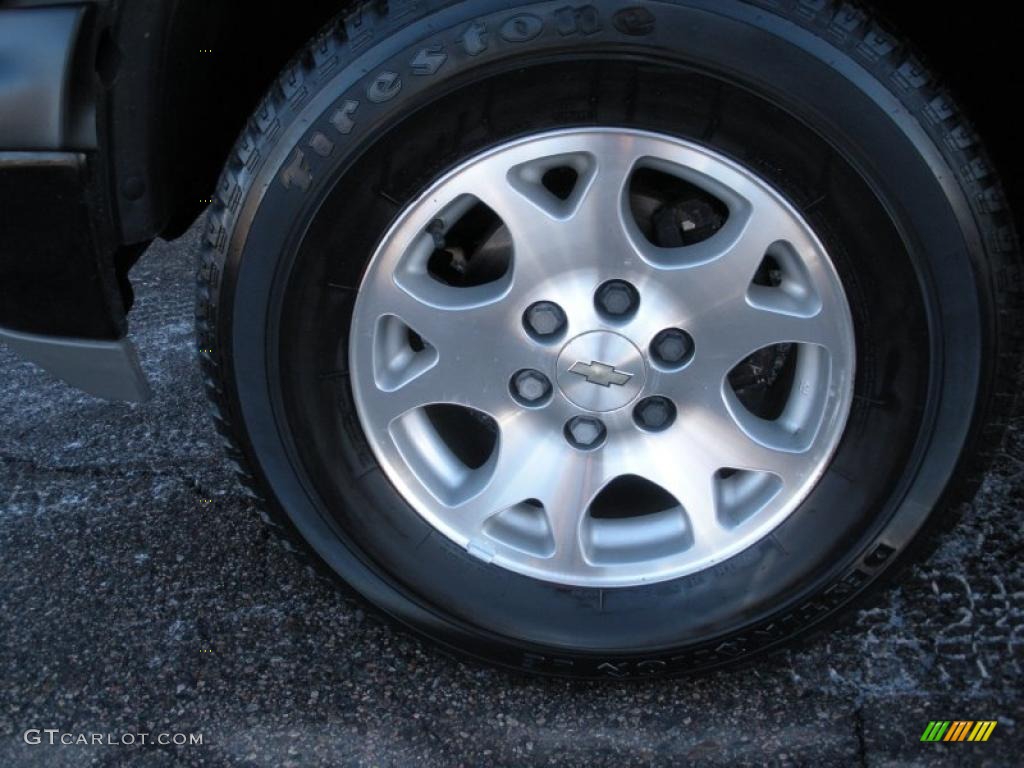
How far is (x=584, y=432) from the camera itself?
1.69 meters

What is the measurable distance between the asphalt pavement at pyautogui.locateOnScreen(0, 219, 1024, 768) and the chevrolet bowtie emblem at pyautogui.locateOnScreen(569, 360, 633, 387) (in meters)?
0.55

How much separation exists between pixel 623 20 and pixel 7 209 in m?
0.94

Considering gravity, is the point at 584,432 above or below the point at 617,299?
below

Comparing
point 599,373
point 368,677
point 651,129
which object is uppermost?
point 651,129

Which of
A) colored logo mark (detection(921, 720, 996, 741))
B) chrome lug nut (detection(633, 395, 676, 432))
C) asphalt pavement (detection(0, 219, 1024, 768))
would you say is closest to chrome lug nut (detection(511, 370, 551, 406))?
chrome lug nut (detection(633, 395, 676, 432))

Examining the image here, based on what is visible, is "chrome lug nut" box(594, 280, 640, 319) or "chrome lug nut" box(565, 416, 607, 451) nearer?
"chrome lug nut" box(594, 280, 640, 319)

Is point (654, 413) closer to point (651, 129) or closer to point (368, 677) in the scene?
point (651, 129)

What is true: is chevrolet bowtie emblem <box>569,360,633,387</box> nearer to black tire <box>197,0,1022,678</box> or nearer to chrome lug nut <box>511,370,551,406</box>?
chrome lug nut <box>511,370,551,406</box>

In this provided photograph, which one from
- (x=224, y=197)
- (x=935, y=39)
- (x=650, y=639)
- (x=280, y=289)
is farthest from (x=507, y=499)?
(x=935, y=39)

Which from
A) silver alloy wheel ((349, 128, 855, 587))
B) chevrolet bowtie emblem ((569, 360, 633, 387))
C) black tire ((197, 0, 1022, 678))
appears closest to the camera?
black tire ((197, 0, 1022, 678))

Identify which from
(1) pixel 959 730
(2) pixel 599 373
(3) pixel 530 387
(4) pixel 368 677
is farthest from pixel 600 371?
(1) pixel 959 730

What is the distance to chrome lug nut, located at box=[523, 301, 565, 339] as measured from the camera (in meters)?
1.60

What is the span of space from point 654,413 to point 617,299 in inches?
8.2

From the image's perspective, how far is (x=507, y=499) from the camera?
173 cm
